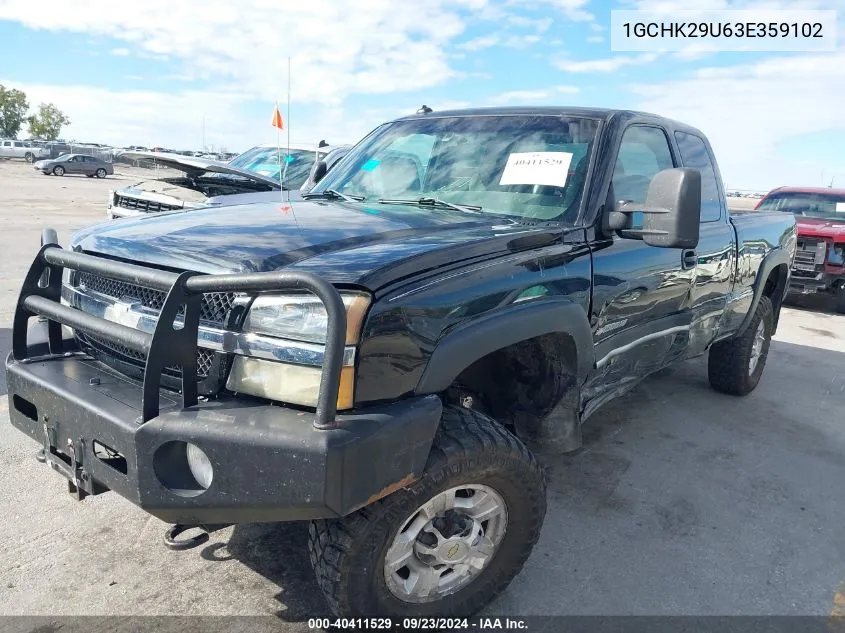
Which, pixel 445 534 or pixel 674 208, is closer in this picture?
pixel 445 534

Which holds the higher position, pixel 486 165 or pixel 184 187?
pixel 486 165

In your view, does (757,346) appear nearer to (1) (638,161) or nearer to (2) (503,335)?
(1) (638,161)

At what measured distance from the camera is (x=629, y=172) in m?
3.33

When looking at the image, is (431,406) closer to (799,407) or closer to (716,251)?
(716,251)

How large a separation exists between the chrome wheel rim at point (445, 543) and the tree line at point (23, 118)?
90152mm

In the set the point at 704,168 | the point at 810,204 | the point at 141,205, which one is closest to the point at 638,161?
the point at 704,168

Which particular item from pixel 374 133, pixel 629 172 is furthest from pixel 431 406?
pixel 374 133

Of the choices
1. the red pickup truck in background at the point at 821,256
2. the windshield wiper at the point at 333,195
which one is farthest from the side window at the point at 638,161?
the red pickup truck in background at the point at 821,256

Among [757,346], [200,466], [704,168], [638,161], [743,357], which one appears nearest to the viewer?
[200,466]

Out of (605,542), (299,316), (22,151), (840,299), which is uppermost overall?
(22,151)

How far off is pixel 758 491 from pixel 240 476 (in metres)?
2.96

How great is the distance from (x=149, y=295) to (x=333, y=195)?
1.42 metres

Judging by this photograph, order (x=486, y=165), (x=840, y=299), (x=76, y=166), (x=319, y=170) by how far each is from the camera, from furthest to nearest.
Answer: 1. (x=76, y=166)
2. (x=840, y=299)
3. (x=319, y=170)
4. (x=486, y=165)

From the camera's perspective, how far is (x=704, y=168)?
424cm
